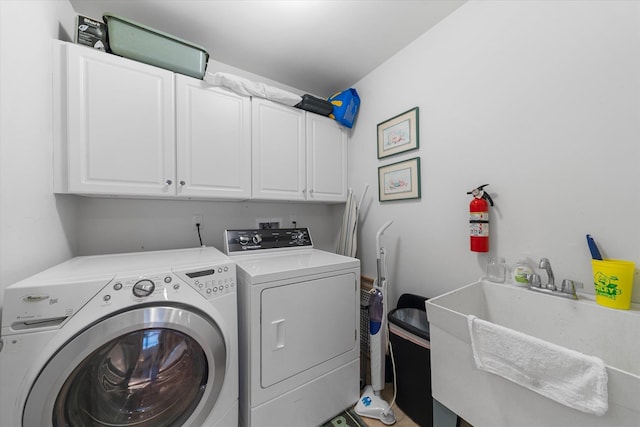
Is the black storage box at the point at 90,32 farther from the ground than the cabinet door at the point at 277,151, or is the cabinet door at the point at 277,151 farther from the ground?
the black storage box at the point at 90,32

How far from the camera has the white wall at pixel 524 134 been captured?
0.98 metres

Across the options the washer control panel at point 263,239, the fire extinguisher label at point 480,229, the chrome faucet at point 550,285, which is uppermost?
the fire extinguisher label at point 480,229

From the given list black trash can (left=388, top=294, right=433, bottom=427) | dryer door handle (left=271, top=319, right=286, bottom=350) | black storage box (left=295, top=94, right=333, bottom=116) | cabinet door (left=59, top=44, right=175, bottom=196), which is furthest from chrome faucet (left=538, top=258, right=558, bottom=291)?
cabinet door (left=59, top=44, right=175, bottom=196)

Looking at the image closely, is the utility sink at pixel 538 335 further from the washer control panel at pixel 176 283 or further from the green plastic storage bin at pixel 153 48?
the green plastic storage bin at pixel 153 48

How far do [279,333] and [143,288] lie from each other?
0.69m

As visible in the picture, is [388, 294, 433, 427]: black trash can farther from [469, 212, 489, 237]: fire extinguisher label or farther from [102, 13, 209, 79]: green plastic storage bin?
[102, 13, 209, 79]: green plastic storage bin

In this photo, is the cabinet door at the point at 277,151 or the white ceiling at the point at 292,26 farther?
the cabinet door at the point at 277,151

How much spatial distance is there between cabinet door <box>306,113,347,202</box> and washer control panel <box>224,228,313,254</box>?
0.37 metres

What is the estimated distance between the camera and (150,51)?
4.53 ft

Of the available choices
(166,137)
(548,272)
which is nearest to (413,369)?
(548,272)

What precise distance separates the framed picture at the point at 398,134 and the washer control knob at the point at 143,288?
1.81 metres

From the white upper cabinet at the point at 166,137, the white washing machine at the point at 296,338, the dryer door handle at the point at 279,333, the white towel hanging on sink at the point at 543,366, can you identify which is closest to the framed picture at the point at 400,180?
the white upper cabinet at the point at 166,137

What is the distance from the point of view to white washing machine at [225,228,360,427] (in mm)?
1191

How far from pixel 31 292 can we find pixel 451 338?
164 cm
